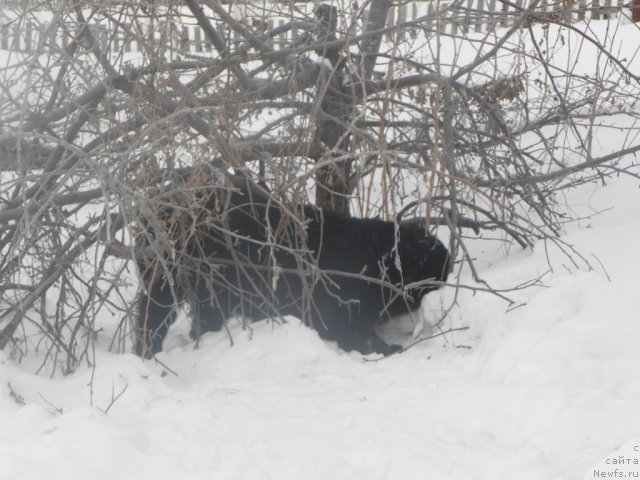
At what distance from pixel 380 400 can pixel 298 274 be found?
1.30 m

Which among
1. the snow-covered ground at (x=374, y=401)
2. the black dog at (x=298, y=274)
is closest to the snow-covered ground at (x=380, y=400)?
the snow-covered ground at (x=374, y=401)

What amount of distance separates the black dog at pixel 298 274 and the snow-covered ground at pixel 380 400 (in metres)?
0.22

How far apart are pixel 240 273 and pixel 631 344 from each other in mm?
2466

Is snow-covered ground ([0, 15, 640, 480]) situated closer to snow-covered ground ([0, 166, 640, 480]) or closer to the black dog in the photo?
snow-covered ground ([0, 166, 640, 480])

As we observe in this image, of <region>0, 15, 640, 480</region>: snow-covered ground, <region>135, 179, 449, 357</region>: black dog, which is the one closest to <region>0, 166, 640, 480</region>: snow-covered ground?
<region>0, 15, 640, 480</region>: snow-covered ground

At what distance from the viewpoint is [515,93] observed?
19.3 feet

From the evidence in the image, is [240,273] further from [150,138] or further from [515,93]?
[515,93]

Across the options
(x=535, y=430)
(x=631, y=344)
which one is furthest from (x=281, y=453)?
(x=631, y=344)

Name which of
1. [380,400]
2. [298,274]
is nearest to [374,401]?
[380,400]

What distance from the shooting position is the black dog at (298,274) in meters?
5.04

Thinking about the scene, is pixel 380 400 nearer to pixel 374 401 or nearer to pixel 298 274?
pixel 374 401

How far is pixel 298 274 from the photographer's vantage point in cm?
509

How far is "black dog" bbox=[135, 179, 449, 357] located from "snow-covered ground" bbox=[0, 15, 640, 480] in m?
Answer: 0.22

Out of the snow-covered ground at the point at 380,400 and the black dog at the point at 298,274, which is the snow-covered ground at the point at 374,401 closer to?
the snow-covered ground at the point at 380,400
